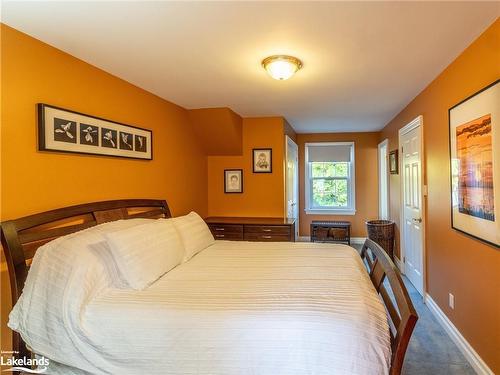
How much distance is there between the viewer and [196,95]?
11.2 ft

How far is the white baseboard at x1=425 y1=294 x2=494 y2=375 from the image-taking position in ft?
6.90

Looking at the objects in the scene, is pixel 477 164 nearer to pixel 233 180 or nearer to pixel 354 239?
pixel 233 180

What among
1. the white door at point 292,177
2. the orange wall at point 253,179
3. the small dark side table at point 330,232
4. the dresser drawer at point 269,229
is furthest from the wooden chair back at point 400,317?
the small dark side table at point 330,232

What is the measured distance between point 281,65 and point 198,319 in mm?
1832

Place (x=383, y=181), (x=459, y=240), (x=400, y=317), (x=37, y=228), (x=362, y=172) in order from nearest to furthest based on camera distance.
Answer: (x=400, y=317) < (x=37, y=228) < (x=459, y=240) < (x=383, y=181) < (x=362, y=172)

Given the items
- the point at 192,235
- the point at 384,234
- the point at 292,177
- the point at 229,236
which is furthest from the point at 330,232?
the point at 192,235

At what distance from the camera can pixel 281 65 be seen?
→ 2344 millimetres

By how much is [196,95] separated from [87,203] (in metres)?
1.66

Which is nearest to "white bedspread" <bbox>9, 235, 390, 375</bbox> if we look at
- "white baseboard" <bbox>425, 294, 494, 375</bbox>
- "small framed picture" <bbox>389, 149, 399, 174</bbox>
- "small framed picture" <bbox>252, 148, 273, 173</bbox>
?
"white baseboard" <bbox>425, 294, 494, 375</bbox>

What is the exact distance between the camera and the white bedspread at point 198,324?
139cm

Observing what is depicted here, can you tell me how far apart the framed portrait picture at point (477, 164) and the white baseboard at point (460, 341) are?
2.78 ft

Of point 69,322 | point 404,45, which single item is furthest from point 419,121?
A: point 69,322

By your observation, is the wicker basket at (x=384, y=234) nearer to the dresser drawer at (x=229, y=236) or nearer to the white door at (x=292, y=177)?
the white door at (x=292, y=177)

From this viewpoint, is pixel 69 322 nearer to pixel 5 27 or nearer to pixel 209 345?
pixel 209 345
